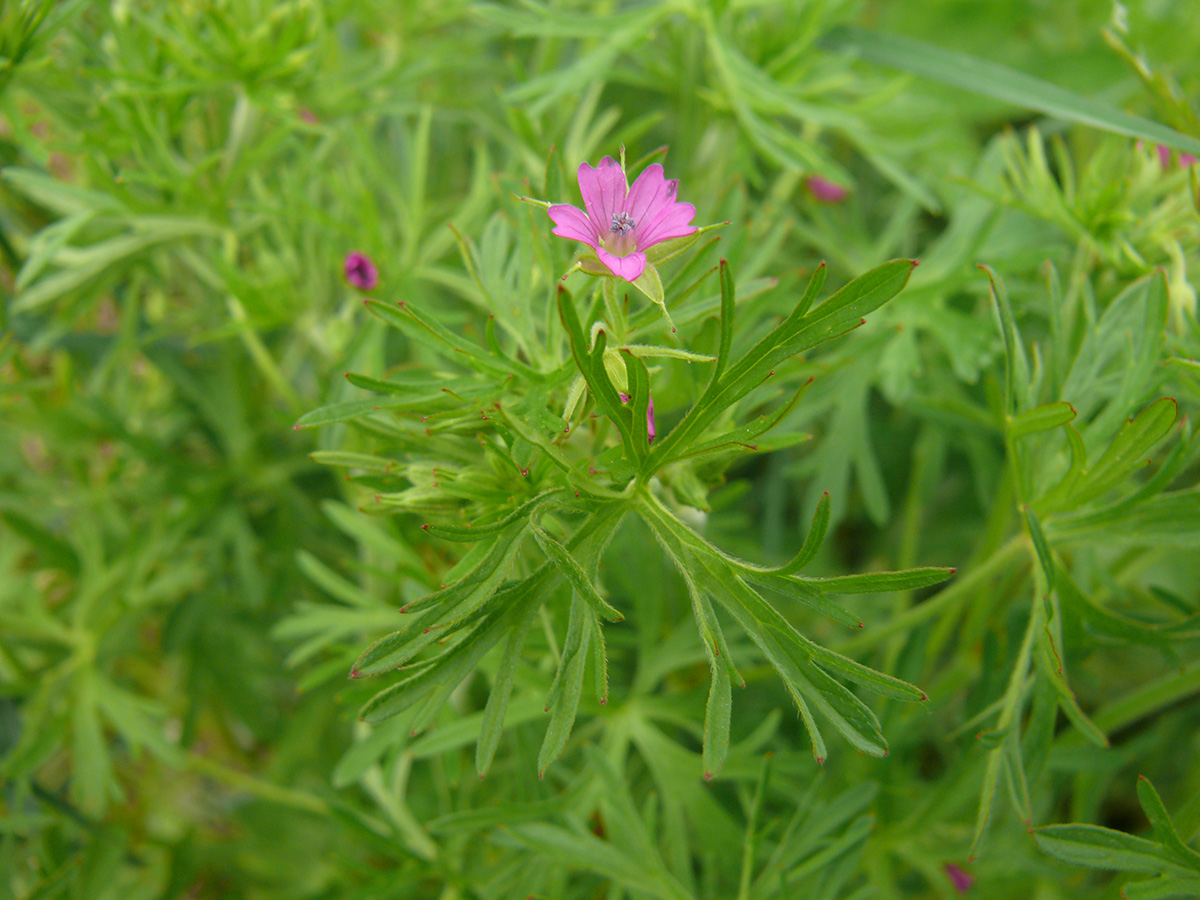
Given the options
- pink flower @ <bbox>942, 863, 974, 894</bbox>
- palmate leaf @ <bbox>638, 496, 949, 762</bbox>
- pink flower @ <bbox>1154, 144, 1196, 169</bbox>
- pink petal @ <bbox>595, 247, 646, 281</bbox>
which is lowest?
pink flower @ <bbox>942, 863, 974, 894</bbox>

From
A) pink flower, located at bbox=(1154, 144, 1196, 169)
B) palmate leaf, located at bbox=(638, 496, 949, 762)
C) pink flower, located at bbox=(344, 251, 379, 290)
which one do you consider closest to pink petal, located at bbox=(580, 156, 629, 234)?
palmate leaf, located at bbox=(638, 496, 949, 762)

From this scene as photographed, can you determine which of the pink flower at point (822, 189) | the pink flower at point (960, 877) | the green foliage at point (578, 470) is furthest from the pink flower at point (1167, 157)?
the pink flower at point (960, 877)

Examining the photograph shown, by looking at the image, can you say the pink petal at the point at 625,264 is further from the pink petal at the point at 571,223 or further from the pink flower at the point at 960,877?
the pink flower at the point at 960,877

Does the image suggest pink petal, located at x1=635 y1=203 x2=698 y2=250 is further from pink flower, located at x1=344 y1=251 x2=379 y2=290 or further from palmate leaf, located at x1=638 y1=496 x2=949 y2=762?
pink flower, located at x1=344 y1=251 x2=379 y2=290

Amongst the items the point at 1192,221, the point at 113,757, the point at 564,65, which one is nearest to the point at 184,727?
the point at 113,757

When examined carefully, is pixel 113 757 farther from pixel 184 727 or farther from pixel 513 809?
pixel 513 809

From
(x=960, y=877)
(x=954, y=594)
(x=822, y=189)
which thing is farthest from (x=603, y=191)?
(x=960, y=877)

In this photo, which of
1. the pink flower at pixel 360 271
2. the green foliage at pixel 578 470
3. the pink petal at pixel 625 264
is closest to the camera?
the pink petal at pixel 625 264
